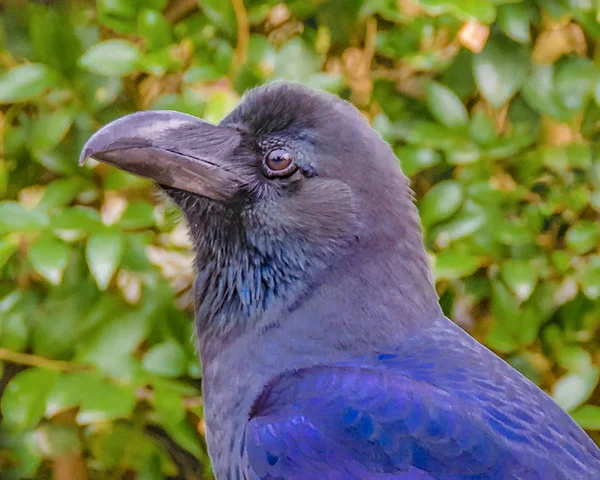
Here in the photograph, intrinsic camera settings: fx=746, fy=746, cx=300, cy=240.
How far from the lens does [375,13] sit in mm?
1500

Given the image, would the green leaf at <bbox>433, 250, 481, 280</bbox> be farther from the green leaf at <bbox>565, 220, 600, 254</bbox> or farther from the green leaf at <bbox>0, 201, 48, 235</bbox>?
the green leaf at <bbox>0, 201, 48, 235</bbox>

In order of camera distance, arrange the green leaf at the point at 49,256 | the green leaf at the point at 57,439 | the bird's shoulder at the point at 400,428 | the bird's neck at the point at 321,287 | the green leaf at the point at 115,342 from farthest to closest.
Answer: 1. the green leaf at the point at 57,439
2. the green leaf at the point at 115,342
3. the green leaf at the point at 49,256
4. the bird's neck at the point at 321,287
5. the bird's shoulder at the point at 400,428

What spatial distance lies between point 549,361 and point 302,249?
2.73 ft

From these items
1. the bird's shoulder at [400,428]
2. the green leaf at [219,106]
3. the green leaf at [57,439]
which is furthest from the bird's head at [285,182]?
the green leaf at [57,439]

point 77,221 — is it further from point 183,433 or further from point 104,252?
point 183,433

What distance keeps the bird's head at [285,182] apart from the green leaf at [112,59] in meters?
0.30

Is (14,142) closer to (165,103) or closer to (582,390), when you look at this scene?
(165,103)

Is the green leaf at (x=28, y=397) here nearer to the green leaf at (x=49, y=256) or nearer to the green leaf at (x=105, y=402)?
the green leaf at (x=105, y=402)

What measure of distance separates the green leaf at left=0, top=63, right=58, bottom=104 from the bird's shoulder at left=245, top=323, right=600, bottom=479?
0.69 meters

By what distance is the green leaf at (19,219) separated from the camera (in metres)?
1.17

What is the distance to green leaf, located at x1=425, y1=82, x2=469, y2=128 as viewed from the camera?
141 centimetres

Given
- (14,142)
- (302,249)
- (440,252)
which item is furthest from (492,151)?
(14,142)

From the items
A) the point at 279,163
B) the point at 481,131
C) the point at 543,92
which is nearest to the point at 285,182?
the point at 279,163

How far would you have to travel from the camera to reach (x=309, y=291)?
3.14ft
